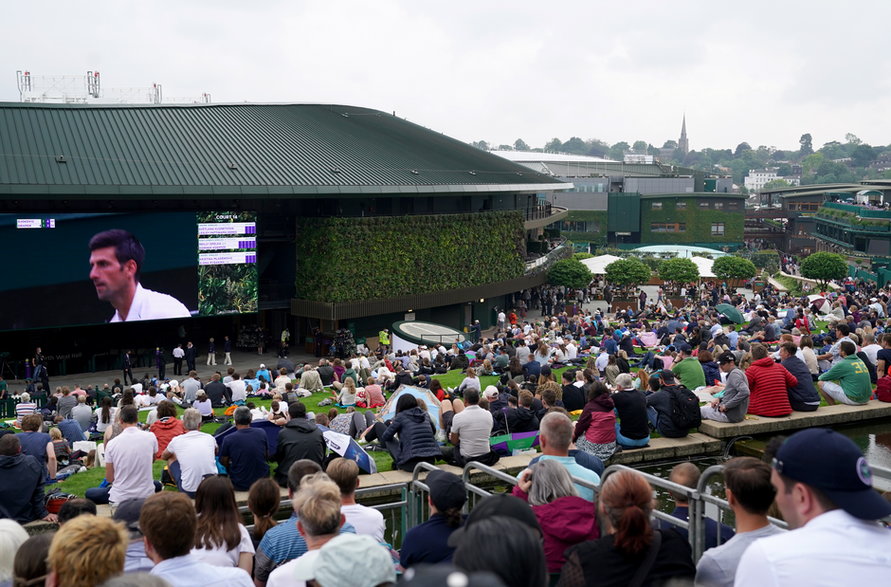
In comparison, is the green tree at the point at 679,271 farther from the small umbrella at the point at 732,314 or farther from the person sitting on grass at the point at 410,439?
the person sitting on grass at the point at 410,439

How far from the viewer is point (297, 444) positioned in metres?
11.9

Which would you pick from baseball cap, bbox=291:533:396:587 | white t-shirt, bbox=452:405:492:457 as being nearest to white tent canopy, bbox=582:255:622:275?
white t-shirt, bbox=452:405:492:457

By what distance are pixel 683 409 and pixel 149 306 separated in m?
26.0

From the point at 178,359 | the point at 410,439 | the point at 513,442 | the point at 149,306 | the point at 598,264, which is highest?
the point at 410,439

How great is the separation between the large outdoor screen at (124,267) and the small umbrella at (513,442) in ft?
79.3

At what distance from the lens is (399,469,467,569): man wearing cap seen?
6293 millimetres

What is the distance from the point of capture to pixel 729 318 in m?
34.3

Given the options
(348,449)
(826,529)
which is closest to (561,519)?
(826,529)

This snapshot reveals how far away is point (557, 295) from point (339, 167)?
2021cm

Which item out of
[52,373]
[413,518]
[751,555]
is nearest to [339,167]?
[52,373]

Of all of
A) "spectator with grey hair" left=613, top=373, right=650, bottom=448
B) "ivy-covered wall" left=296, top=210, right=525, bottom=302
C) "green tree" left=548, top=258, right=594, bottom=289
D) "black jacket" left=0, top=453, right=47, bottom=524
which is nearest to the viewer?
"black jacket" left=0, top=453, right=47, bottom=524

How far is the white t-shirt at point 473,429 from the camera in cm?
1264

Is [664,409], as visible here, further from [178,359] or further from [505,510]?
[178,359]

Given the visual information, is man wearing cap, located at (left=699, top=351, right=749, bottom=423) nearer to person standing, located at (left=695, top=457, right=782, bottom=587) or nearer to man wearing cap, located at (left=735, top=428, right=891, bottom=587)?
person standing, located at (left=695, top=457, right=782, bottom=587)
